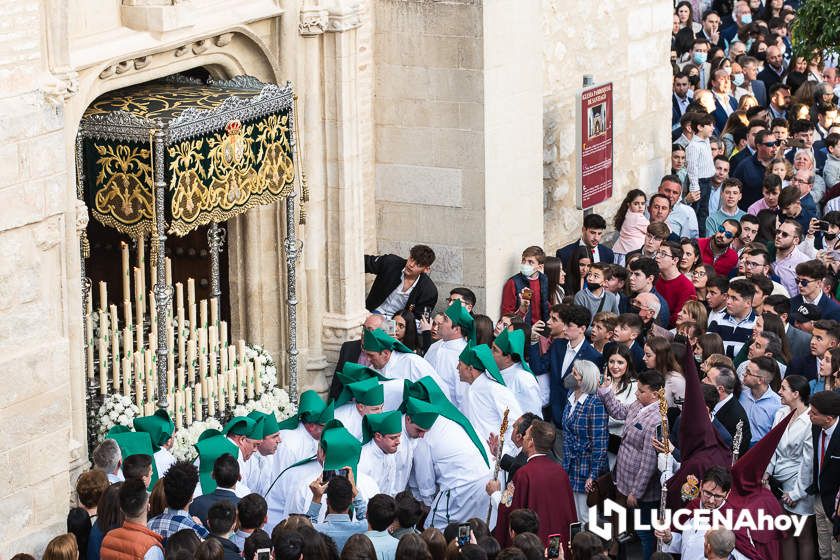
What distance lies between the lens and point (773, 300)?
13.8m

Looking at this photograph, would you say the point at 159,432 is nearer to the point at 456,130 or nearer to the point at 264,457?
the point at 264,457

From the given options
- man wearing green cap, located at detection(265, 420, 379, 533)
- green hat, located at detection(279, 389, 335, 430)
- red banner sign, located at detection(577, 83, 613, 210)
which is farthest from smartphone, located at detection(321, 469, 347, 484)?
red banner sign, located at detection(577, 83, 613, 210)

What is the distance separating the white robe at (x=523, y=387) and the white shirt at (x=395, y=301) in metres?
1.78

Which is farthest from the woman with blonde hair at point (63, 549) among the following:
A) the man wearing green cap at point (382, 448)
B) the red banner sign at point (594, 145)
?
the red banner sign at point (594, 145)

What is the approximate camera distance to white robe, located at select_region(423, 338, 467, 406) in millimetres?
13758

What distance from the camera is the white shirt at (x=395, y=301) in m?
14.9

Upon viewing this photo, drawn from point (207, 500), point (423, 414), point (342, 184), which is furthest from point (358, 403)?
point (342, 184)

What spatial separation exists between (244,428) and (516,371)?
7.73 ft

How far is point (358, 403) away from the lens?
12.5 meters

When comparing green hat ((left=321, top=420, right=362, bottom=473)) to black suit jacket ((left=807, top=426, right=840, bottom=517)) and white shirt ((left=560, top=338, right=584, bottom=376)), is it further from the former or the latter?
black suit jacket ((left=807, top=426, right=840, bottom=517))

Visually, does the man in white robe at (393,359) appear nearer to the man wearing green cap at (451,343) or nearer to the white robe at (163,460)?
the man wearing green cap at (451,343)

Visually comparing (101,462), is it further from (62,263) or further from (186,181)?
(186,181)

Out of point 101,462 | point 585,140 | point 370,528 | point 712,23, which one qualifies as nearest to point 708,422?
point 370,528

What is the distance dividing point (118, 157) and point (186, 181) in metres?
0.49
